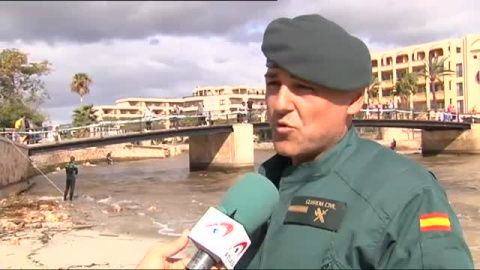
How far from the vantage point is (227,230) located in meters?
1.51

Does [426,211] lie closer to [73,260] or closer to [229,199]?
[229,199]

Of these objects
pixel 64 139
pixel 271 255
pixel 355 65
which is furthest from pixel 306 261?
pixel 64 139

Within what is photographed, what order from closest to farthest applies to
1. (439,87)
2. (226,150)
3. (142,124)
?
1. (142,124)
2. (226,150)
3. (439,87)

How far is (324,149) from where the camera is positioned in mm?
1591

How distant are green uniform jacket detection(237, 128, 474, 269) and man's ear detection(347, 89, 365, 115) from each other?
85 millimetres

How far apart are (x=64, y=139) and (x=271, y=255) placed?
3425 centimetres

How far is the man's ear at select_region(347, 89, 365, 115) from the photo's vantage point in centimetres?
157

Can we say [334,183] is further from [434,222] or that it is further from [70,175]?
[70,175]

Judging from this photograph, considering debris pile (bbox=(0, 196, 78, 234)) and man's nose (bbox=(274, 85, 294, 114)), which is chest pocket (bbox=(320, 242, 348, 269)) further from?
debris pile (bbox=(0, 196, 78, 234))

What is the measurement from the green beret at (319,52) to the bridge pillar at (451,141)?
185 ft

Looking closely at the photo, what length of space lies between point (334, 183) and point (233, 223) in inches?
10.5

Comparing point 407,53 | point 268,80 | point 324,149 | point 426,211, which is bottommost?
point 426,211

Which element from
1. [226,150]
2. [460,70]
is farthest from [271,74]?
[460,70]

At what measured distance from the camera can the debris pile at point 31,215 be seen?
13.0 m
